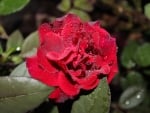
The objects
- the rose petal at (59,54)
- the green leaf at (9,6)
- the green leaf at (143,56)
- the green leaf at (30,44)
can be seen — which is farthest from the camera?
the green leaf at (143,56)

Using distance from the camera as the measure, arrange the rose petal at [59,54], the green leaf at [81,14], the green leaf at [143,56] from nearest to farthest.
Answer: the rose petal at [59,54], the green leaf at [143,56], the green leaf at [81,14]

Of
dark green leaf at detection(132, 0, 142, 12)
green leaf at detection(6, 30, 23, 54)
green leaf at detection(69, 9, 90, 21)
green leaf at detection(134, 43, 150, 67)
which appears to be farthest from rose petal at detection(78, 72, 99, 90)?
dark green leaf at detection(132, 0, 142, 12)

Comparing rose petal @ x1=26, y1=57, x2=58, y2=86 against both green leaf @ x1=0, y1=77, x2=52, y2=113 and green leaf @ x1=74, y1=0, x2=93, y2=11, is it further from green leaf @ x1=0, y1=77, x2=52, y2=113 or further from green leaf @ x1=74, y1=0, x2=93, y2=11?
green leaf @ x1=74, y1=0, x2=93, y2=11

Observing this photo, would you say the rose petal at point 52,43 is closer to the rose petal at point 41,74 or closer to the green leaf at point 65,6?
the rose petal at point 41,74

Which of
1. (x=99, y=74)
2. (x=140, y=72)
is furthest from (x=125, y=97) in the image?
(x=99, y=74)

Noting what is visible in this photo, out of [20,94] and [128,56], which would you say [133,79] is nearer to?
[128,56]

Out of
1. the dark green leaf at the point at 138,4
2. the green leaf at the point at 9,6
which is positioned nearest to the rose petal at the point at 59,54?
the green leaf at the point at 9,6

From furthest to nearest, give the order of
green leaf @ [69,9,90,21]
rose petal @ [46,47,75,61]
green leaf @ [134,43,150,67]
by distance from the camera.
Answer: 1. green leaf @ [69,9,90,21]
2. green leaf @ [134,43,150,67]
3. rose petal @ [46,47,75,61]
